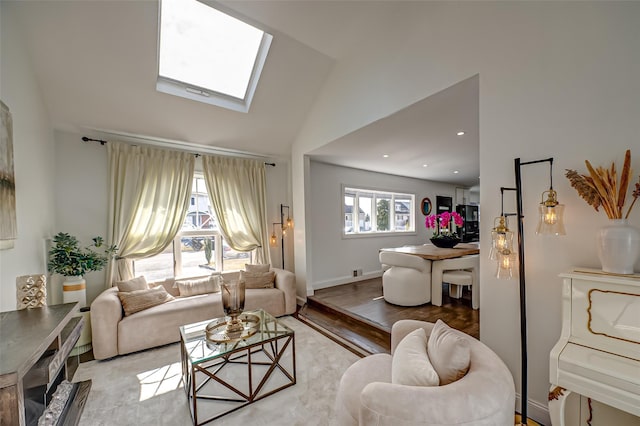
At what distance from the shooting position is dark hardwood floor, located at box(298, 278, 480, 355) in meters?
2.73

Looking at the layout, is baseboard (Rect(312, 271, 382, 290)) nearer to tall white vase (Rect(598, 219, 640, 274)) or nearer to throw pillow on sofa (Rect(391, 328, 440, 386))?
throw pillow on sofa (Rect(391, 328, 440, 386))

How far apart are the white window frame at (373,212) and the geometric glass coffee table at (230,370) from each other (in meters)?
2.86

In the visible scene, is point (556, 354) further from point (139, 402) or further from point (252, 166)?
point (252, 166)

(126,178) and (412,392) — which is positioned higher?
(126,178)

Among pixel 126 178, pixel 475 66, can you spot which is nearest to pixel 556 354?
pixel 475 66

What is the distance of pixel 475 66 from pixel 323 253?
Answer: 11.4 feet

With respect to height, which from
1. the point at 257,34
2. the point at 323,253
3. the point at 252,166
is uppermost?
the point at 257,34

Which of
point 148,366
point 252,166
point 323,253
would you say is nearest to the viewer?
point 148,366

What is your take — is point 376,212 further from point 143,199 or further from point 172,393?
point 172,393

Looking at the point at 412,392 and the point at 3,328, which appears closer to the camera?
the point at 412,392

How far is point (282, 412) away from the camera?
1807mm

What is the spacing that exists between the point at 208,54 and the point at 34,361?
3294mm

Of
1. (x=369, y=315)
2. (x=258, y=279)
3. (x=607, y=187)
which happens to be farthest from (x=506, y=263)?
(x=258, y=279)

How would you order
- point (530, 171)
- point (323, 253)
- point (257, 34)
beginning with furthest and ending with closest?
point (323, 253), point (257, 34), point (530, 171)
